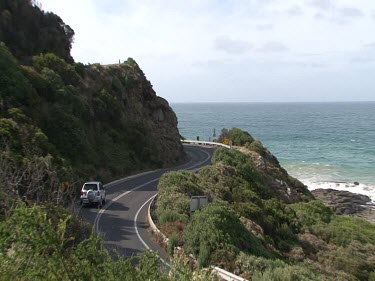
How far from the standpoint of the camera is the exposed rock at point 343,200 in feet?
149

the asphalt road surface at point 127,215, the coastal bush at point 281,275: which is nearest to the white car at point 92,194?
the asphalt road surface at point 127,215

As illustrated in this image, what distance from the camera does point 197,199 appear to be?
20.0m

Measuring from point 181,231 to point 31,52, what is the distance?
3179 centimetres

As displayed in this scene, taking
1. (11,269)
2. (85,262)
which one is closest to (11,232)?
(11,269)

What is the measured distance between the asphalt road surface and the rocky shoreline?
62.9ft

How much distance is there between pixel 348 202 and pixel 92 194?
31296 millimetres

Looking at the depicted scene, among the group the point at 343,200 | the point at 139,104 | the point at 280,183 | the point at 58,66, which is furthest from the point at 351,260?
the point at 139,104

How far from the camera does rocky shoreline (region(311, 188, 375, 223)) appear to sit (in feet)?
146

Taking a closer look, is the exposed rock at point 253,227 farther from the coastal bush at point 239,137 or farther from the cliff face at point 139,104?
the coastal bush at point 239,137

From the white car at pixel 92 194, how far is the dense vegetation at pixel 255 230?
11.8 feet

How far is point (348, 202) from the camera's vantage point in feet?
156

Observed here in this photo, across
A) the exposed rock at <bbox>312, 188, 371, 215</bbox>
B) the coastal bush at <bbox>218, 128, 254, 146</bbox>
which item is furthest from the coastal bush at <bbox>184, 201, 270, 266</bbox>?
the coastal bush at <bbox>218, 128, 254, 146</bbox>

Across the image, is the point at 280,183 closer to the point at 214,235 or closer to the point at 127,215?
the point at 127,215

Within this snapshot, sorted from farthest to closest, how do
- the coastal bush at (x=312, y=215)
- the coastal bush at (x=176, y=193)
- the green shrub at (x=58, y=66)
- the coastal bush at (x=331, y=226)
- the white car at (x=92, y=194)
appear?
the green shrub at (x=58, y=66) → the coastal bush at (x=312, y=215) → the coastal bush at (x=331, y=226) → the white car at (x=92, y=194) → the coastal bush at (x=176, y=193)
